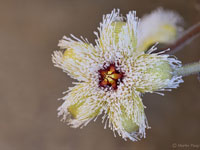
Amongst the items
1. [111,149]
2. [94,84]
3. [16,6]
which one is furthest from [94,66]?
[16,6]

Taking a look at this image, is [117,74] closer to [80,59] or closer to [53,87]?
[80,59]

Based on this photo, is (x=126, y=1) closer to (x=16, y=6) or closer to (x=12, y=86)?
(x=16, y=6)

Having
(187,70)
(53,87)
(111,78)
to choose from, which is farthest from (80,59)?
(53,87)

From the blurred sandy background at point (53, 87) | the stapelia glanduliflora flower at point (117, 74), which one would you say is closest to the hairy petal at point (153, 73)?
the stapelia glanduliflora flower at point (117, 74)

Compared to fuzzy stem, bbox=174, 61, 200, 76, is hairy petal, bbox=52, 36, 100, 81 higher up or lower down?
higher up

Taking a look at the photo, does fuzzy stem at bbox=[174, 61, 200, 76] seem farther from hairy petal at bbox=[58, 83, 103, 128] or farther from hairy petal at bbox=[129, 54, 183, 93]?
hairy petal at bbox=[58, 83, 103, 128]

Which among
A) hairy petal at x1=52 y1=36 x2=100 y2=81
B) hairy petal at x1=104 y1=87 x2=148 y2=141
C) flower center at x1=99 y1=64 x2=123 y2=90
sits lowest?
hairy petal at x1=104 y1=87 x2=148 y2=141

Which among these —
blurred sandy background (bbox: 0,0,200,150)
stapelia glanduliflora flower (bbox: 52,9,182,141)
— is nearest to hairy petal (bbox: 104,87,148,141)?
stapelia glanduliflora flower (bbox: 52,9,182,141)

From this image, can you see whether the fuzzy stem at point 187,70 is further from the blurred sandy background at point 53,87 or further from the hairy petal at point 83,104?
the blurred sandy background at point 53,87
